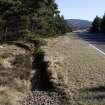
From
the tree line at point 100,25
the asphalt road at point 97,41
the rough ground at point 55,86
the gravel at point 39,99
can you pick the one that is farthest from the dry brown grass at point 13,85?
the tree line at point 100,25


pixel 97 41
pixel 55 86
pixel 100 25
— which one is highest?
pixel 55 86

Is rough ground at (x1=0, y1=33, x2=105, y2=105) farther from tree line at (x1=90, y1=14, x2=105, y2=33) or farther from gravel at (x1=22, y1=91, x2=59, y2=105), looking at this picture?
tree line at (x1=90, y1=14, x2=105, y2=33)

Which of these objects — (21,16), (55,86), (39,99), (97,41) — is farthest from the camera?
(97,41)

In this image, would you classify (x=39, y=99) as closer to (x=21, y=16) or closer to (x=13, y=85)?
(x=13, y=85)

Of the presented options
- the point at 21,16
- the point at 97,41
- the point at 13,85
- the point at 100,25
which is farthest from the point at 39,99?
the point at 100,25

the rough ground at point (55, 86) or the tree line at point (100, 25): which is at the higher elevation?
the rough ground at point (55, 86)

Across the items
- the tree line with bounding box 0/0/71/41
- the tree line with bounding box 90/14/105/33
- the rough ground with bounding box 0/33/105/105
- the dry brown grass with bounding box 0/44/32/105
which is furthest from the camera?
the tree line with bounding box 90/14/105/33

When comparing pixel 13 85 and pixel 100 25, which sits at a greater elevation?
pixel 13 85

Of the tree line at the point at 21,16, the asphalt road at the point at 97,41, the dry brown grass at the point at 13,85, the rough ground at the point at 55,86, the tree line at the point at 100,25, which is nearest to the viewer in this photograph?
the dry brown grass at the point at 13,85

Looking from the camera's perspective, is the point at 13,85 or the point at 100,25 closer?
the point at 13,85

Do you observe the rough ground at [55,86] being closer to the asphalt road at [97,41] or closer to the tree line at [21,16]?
the asphalt road at [97,41]

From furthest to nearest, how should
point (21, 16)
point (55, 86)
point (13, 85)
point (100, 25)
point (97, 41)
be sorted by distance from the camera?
point (100, 25) → point (97, 41) → point (21, 16) → point (55, 86) → point (13, 85)

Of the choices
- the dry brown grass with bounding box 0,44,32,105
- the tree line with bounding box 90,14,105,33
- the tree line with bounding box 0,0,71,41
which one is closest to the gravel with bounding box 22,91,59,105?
the dry brown grass with bounding box 0,44,32,105

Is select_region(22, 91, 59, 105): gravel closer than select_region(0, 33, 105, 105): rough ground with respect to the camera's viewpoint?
Yes
